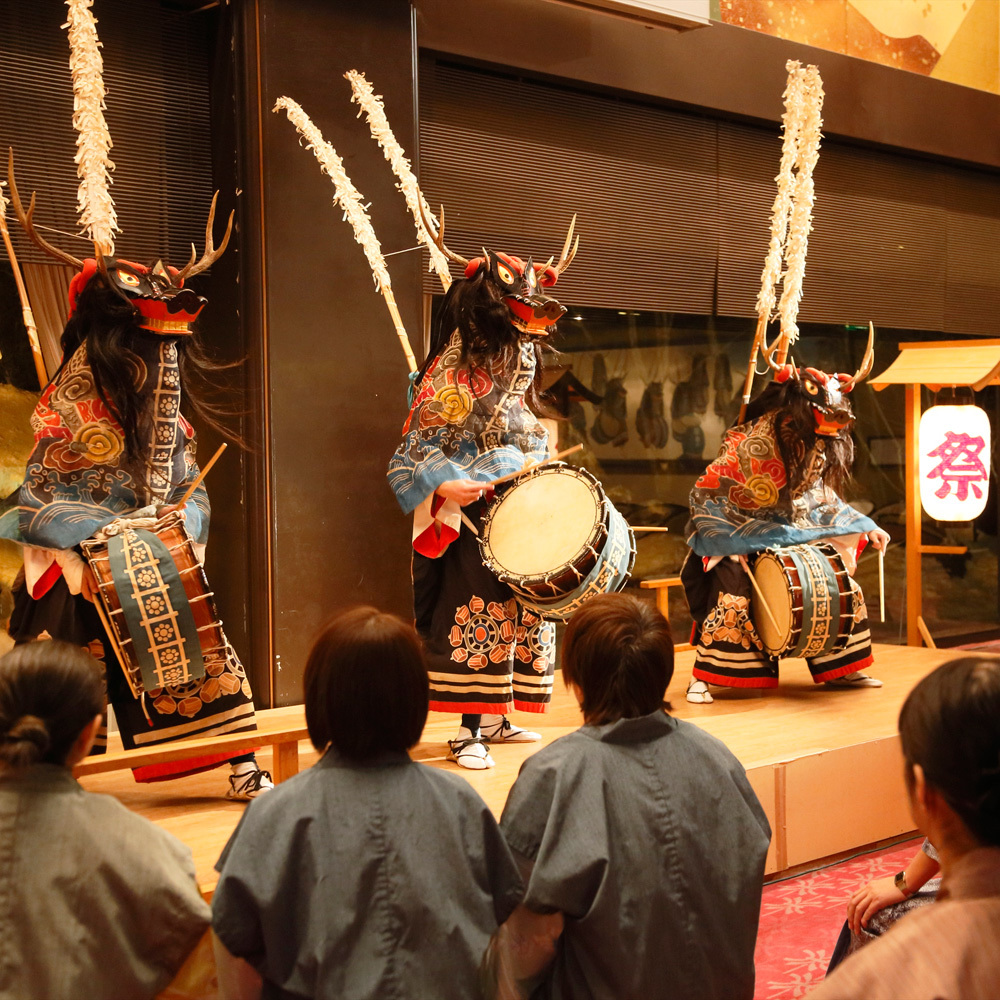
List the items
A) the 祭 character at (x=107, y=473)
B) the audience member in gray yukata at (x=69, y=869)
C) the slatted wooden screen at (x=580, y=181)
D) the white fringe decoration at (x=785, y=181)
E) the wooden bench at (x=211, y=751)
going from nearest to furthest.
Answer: the audience member in gray yukata at (x=69, y=869)
the wooden bench at (x=211, y=751)
the 祭 character at (x=107, y=473)
the white fringe decoration at (x=785, y=181)
the slatted wooden screen at (x=580, y=181)

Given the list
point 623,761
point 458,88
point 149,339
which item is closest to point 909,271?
point 458,88

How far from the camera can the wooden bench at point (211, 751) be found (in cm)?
256

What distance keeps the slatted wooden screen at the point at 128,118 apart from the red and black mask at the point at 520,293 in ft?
4.40

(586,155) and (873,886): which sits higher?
(586,155)

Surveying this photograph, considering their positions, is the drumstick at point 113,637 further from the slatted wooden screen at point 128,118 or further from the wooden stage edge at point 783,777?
the slatted wooden screen at point 128,118

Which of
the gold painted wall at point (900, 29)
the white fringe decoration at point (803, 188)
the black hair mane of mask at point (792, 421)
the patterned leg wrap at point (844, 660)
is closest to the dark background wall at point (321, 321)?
the black hair mane of mask at point (792, 421)

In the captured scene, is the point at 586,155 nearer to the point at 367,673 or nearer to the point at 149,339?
the point at 149,339

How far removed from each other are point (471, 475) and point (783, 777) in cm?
127

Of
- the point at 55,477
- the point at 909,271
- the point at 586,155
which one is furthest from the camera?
the point at 909,271

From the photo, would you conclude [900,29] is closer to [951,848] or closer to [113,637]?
[113,637]

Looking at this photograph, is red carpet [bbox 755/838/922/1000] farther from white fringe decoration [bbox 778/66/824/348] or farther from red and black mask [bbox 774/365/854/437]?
white fringe decoration [bbox 778/66/824/348]

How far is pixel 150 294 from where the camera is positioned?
2939mm

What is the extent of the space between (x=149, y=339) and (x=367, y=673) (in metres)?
1.81

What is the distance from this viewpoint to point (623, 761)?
1.68 meters
